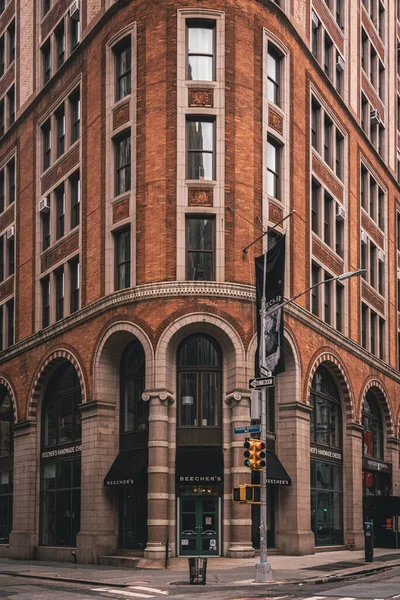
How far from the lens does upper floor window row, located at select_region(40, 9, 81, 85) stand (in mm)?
48812

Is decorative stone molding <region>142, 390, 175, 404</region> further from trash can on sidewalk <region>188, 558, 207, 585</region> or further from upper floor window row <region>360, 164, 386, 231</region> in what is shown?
upper floor window row <region>360, 164, 386, 231</region>

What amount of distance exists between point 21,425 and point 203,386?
539 inches

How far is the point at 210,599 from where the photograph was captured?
24516 mm

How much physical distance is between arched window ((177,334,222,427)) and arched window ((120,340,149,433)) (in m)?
1.88

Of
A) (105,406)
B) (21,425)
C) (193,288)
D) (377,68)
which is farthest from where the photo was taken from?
(377,68)

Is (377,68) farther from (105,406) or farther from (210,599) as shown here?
(210,599)

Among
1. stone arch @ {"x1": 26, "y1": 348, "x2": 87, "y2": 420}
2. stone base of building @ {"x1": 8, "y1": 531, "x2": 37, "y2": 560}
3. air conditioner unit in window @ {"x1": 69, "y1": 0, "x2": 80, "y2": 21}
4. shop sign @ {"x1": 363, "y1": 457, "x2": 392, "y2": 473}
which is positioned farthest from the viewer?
shop sign @ {"x1": 363, "y1": 457, "x2": 392, "y2": 473}

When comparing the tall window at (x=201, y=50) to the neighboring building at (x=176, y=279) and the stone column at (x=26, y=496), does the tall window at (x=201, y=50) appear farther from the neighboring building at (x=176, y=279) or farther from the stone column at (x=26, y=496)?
the stone column at (x=26, y=496)

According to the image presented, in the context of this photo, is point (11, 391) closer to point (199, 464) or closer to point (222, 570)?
point (199, 464)

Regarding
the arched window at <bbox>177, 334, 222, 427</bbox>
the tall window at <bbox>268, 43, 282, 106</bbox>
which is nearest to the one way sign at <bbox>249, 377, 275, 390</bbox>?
the arched window at <bbox>177, 334, 222, 427</bbox>

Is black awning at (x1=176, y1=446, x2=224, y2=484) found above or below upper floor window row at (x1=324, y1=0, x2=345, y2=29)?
below

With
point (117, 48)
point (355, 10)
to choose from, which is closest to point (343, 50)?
point (355, 10)

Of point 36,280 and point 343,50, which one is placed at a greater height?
point 343,50

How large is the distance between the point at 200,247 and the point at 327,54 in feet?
59.5
